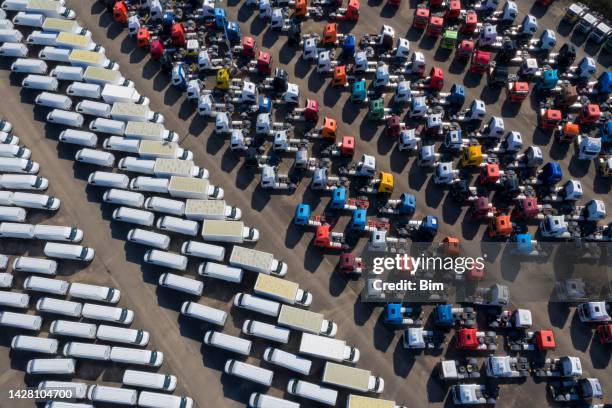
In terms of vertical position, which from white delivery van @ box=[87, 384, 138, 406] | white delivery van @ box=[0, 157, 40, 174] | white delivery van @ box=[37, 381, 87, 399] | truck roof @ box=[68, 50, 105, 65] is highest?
truck roof @ box=[68, 50, 105, 65]

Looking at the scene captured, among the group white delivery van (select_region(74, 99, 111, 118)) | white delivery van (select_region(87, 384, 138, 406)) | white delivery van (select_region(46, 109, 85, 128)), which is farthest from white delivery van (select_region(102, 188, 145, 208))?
white delivery van (select_region(87, 384, 138, 406))

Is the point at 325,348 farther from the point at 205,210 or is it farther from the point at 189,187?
the point at 189,187

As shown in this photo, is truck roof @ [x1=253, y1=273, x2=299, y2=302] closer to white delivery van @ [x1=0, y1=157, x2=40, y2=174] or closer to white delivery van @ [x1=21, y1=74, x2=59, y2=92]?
white delivery van @ [x1=0, y1=157, x2=40, y2=174]

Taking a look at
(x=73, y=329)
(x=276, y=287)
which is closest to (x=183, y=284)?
(x=276, y=287)

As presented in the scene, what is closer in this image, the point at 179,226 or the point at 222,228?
the point at 222,228

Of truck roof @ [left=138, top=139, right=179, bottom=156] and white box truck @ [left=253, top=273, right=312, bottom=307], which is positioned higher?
truck roof @ [left=138, top=139, right=179, bottom=156]

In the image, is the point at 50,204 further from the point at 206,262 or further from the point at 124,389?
the point at 124,389
